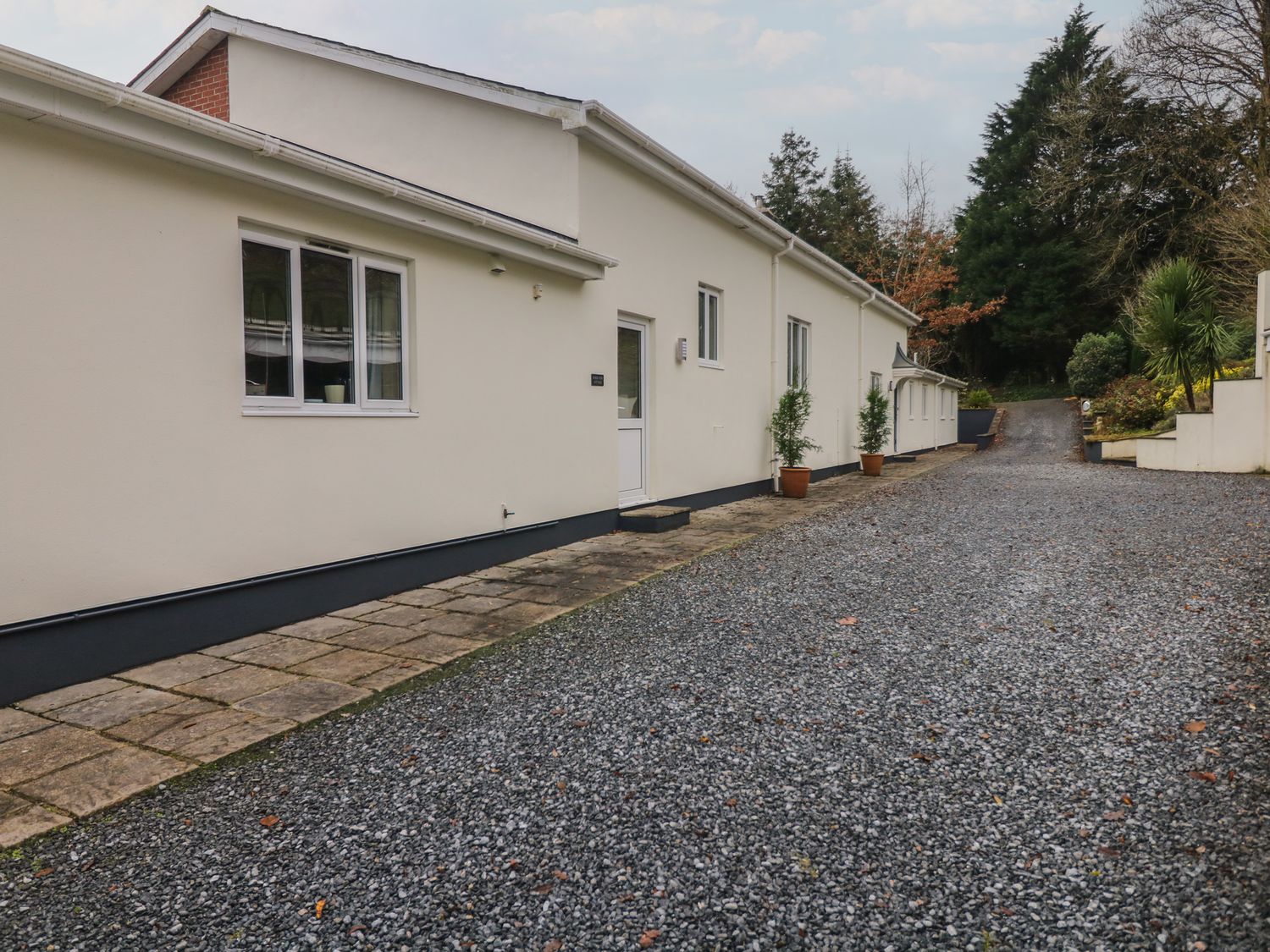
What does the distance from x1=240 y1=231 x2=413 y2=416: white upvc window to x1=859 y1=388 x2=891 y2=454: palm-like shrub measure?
11916 mm

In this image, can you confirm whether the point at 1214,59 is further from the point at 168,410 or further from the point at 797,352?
the point at 168,410

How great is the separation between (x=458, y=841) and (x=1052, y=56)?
1656 inches

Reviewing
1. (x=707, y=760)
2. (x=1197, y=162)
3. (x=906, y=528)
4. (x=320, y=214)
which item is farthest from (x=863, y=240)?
(x=707, y=760)

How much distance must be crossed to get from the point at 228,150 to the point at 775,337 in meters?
8.92

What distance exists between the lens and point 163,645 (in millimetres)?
4105

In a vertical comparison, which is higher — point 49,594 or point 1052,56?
point 1052,56

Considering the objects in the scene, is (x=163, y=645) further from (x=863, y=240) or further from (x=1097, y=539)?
(x=863, y=240)

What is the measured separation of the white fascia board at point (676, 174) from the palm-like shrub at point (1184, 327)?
5999 mm

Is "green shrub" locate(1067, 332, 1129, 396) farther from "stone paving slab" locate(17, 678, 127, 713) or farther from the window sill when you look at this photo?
"stone paving slab" locate(17, 678, 127, 713)

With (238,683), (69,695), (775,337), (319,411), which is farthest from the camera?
(775,337)

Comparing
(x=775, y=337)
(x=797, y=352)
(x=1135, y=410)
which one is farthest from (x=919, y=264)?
(x=775, y=337)

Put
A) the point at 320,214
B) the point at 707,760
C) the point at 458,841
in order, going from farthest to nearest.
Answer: the point at 320,214, the point at 707,760, the point at 458,841

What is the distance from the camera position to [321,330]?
16.8 feet

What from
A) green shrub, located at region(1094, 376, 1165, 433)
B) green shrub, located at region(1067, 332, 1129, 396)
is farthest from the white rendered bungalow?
green shrub, located at region(1067, 332, 1129, 396)
